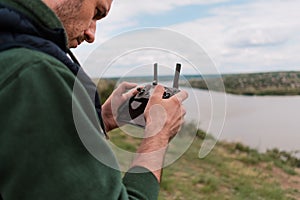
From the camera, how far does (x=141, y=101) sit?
154 cm

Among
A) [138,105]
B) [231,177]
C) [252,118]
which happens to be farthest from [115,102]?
[252,118]

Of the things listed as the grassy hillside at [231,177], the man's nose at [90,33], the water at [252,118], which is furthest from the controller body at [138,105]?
the grassy hillside at [231,177]

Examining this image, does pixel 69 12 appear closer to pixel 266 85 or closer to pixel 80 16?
pixel 80 16

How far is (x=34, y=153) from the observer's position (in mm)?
1006

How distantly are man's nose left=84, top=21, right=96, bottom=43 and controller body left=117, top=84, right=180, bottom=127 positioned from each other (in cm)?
25

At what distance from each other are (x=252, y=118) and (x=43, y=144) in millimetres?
27491

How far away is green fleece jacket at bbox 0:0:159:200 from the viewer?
991mm

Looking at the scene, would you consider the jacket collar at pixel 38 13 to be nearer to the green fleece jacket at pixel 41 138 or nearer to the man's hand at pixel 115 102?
the green fleece jacket at pixel 41 138

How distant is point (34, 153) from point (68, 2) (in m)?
0.52

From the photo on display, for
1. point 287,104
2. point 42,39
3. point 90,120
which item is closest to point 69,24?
point 42,39

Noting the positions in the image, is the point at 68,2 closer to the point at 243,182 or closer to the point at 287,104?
the point at 243,182

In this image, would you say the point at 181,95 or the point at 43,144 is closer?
the point at 43,144

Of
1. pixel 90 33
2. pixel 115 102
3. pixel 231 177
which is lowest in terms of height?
pixel 231 177

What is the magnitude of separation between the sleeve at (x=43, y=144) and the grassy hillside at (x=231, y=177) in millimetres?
5392
